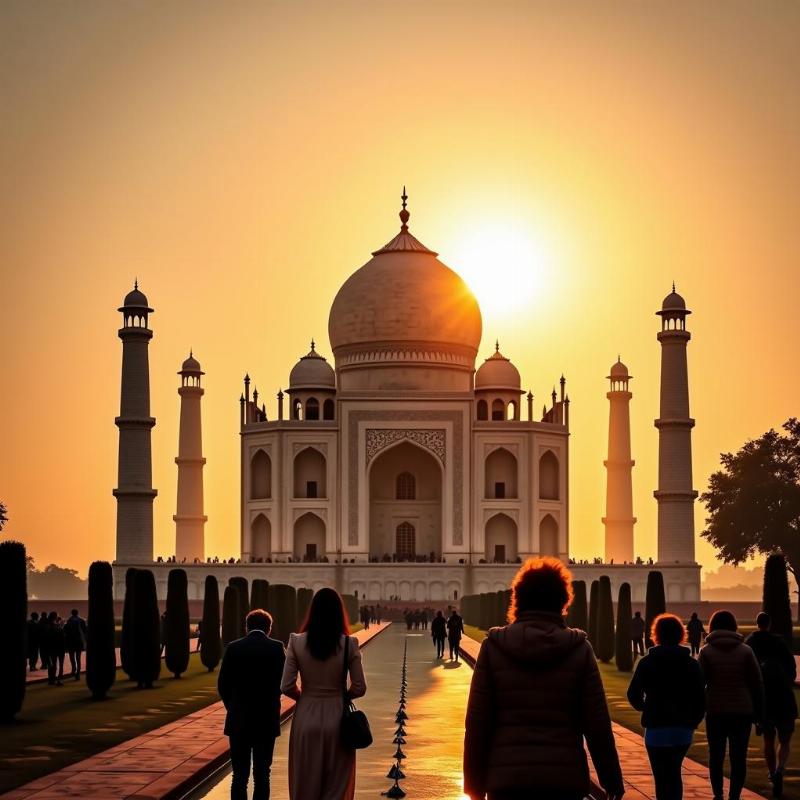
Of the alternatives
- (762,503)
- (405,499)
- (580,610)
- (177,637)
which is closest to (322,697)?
(177,637)

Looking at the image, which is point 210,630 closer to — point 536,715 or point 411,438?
point 536,715

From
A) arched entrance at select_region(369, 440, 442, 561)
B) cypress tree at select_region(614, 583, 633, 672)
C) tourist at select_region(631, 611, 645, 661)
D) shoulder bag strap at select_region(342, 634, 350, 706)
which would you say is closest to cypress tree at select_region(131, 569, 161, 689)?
cypress tree at select_region(614, 583, 633, 672)

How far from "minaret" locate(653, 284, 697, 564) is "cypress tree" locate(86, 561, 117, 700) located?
35.6 meters

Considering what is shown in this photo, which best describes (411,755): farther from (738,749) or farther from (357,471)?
(357,471)

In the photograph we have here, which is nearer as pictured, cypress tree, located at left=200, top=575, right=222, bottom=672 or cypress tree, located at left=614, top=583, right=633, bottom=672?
cypress tree, located at left=614, top=583, right=633, bottom=672

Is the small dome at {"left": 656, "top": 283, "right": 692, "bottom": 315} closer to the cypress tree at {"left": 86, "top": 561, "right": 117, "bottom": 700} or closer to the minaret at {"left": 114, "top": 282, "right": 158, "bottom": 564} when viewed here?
the minaret at {"left": 114, "top": 282, "right": 158, "bottom": 564}

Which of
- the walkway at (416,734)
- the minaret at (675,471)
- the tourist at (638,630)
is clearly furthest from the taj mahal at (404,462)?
the walkway at (416,734)

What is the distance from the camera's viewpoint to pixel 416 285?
205 feet

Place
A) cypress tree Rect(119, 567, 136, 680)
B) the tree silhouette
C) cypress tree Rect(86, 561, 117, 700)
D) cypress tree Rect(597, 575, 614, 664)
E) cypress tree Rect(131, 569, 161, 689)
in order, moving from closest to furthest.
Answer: cypress tree Rect(86, 561, 117, 700) → cypress tree Rect(131, 569, 161, 689) → cypress tree Rect(119, 567, 136, 680) → cypress tree Rect(597, 575, 614, 664) → the tree silhouette

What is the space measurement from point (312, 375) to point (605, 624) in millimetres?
35539

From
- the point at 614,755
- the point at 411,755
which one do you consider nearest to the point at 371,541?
the point at 411,755

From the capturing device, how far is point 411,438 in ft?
197

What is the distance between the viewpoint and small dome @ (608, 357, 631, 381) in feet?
211

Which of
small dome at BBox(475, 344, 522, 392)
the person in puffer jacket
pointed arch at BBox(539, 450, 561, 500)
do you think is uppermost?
small dome at BBox(475, 344, 522, 392)
